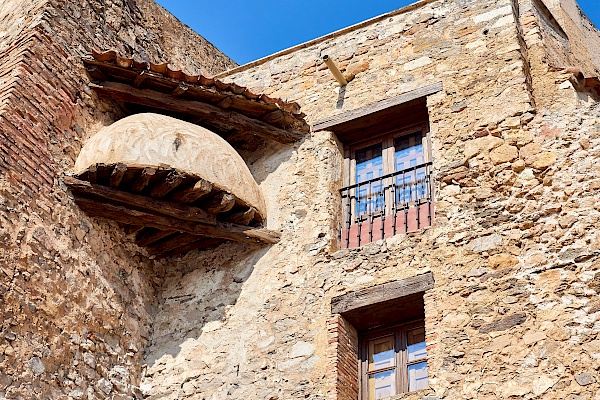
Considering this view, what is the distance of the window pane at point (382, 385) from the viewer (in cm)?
686

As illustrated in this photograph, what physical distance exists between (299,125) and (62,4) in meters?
2.62

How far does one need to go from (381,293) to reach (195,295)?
1940 mm

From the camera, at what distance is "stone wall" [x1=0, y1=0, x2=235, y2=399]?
6.82 metres

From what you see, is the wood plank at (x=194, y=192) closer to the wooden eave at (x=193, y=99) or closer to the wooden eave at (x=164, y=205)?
the wooden eave at (x=164, y=205)

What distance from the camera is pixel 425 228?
7.38m

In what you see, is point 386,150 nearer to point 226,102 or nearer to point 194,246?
point 226,102

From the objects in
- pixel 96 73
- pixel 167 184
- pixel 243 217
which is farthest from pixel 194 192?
pixel 96 73

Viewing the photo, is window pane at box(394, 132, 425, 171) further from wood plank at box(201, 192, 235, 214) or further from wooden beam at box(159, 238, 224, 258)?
wooden beam at box(159, 238, 224, 258)

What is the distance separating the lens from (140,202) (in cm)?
773

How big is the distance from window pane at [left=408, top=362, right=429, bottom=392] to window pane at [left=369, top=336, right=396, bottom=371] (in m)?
0.20

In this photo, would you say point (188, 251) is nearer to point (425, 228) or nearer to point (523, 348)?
point (425, 228)

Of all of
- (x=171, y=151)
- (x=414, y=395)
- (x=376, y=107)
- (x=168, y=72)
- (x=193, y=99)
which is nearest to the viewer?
(x=414, y=395)

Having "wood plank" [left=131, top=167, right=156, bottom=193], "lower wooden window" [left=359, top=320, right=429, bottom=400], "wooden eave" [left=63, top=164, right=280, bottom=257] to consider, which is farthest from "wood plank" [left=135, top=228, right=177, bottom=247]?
"lower wooden window" [left=359, top=320, right=429, bottom=400]

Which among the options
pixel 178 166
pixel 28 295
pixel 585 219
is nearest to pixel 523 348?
pixel 585 219
